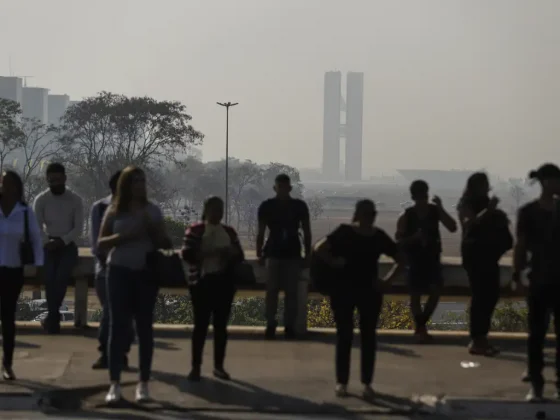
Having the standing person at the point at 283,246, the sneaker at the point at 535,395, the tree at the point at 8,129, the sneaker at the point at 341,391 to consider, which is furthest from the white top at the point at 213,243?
the tree at the point at 8,129

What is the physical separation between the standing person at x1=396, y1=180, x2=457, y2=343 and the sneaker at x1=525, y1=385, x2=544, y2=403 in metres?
2.75

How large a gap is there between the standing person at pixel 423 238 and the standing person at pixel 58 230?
10.3ft

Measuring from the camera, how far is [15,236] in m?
10.5

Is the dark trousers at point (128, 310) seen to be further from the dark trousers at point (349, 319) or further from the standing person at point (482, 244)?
the standing person at point (482, 244)

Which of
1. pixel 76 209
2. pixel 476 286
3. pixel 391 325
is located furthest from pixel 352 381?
pixel 391 325

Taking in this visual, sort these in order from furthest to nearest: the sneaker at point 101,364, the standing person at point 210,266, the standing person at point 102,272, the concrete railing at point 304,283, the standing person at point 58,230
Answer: the concrete railing at point 304,283
the standing person at point 58,230
the sneaker at point 101,364
the standing person at point 102,272
the standing person at point 210,266

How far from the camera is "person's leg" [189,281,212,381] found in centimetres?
1041

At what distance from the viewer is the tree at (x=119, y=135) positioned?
236ft

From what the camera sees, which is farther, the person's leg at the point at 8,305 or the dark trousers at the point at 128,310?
the person's leg at the point at 8,305

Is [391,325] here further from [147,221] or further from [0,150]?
[0,150]

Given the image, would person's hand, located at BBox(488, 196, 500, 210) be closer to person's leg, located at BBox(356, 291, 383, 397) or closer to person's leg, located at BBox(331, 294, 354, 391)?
person's leg, located at BBox(356, 291, 383, 397)

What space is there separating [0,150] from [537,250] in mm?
67657

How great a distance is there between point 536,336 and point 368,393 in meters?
1.36

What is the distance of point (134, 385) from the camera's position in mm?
10414
